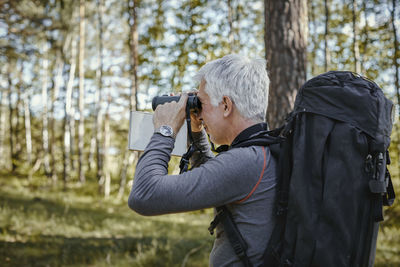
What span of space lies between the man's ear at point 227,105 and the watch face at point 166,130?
262 mm

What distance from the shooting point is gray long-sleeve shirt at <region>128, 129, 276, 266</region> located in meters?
1.31

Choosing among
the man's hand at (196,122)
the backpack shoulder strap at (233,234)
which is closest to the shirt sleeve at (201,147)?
the man's hand at (196,122)

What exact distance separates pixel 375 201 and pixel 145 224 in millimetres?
6828

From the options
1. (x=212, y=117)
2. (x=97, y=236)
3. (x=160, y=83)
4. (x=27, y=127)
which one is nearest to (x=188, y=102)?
(x=212, y=117)

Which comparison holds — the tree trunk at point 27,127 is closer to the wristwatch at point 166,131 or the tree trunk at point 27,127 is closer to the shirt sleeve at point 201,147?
the shirt sleeve at point 201,147

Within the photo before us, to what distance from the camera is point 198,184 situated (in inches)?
51.4

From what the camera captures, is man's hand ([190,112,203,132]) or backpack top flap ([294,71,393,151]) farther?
man's hand ([190,112,203,132])

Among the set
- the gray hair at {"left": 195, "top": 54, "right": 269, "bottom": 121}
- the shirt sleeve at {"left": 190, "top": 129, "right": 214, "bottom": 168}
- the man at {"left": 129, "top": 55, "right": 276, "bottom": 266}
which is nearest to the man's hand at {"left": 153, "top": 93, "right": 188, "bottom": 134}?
the man at {"left": 129, "top": 55, "right": 276, "bottom": 266}

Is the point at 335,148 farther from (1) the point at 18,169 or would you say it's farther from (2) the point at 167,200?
(1) the point at 18,169

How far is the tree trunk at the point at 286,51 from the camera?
11.9 ft

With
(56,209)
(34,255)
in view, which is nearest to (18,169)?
(56,209)

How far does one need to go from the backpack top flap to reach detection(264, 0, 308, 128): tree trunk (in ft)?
7.27

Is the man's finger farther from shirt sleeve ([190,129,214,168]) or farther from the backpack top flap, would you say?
the backpack top flap

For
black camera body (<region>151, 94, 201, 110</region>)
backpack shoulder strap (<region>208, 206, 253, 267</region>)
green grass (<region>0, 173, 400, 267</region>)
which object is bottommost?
green grass (<region>0, 173, 400, 267</region>)
